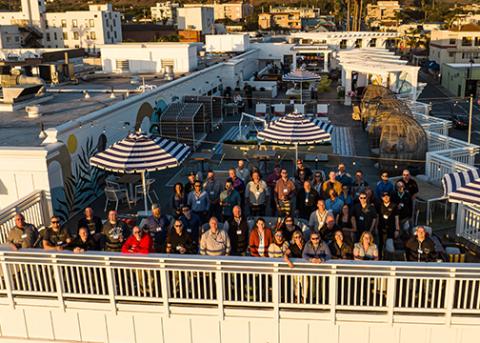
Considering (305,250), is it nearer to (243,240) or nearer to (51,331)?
(243,240)

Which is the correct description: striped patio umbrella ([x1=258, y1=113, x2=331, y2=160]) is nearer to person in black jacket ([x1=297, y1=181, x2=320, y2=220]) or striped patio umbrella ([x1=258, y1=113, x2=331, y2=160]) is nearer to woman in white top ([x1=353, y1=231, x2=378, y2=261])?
person in black jacket ([x1=297, y1=181, x2=320, y2=220])

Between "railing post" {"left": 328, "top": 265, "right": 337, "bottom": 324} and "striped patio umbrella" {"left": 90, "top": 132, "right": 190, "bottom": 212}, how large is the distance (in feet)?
15.1

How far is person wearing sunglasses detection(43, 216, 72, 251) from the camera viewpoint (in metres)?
8.32

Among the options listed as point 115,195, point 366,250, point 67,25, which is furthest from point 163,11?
point 366,250

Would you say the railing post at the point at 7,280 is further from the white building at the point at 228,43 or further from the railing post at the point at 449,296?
the white building at the point at 228,43

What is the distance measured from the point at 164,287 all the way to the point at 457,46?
5912 cm

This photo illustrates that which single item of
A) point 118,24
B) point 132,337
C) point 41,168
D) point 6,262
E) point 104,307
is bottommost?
point 132,337

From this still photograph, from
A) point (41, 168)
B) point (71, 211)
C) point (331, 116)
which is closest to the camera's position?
point (41, 168)

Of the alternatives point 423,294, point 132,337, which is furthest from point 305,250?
point 132,337

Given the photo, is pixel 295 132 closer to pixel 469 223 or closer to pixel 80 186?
pixel 469 223

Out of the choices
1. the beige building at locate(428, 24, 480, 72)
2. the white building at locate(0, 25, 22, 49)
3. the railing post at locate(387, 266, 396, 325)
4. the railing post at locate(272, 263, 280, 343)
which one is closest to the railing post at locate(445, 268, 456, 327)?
the railing post at locate(387, 266, 396, 325)

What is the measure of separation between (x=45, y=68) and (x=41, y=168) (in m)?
16.7

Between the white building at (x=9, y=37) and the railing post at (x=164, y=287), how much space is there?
6360 cm

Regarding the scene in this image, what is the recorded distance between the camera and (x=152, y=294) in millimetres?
8109
